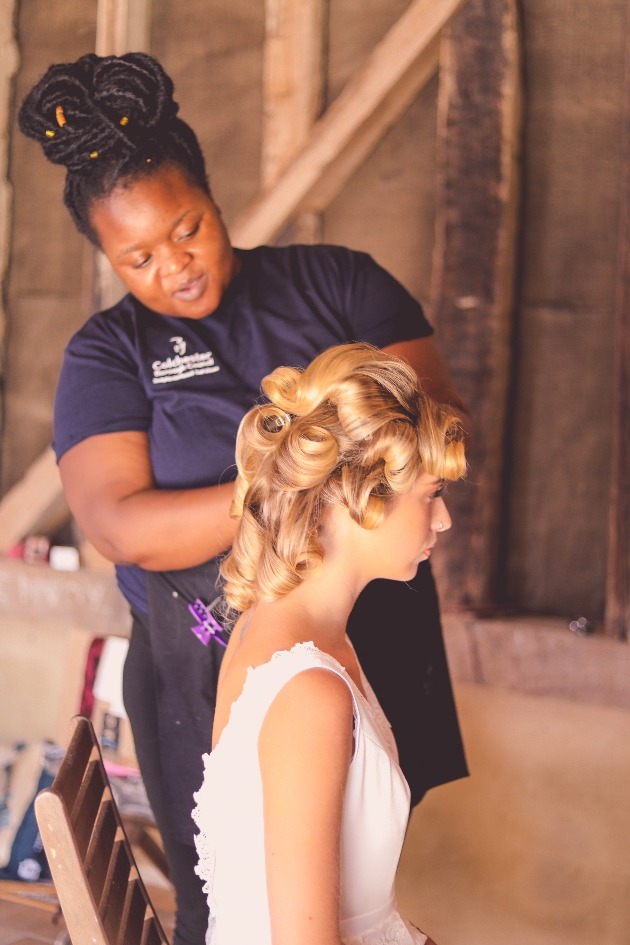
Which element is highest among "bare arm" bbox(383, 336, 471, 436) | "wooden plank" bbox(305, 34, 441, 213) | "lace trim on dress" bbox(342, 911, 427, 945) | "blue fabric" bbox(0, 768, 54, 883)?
"wooden plank" bbox(305, 34, 441, 213)

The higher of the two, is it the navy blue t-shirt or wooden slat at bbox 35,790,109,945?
the navy blue t-shirt

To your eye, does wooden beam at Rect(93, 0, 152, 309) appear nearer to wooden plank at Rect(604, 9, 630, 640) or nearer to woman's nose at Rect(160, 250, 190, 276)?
wooden plank at Rect(604, 9, 630, 640)

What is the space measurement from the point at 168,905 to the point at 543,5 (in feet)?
8.38

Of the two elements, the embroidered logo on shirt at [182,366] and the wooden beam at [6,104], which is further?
the wooden beam at [6,104]

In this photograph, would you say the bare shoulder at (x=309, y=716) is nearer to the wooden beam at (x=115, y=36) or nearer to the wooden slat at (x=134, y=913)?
the wooden slat at (x=134, y=913)

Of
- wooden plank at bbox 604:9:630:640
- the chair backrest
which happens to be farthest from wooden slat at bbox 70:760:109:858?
wooden plank at bbox 604:9:630:640

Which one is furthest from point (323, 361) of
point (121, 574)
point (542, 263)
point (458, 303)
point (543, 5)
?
point (543, 5)

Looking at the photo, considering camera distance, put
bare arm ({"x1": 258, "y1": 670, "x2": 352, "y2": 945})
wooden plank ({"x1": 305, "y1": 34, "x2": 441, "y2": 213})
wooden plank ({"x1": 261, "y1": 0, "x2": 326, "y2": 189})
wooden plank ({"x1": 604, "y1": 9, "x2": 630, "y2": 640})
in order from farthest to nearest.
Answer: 1. wooden plank ({"x1": 261, "y1": 0, "x2": 326, "y2": 189})
2. wooden plank ({"x1": 305, "y1": 34, "x2": 441, "y2": 213})
3. wooden plank ({"x1": 604, "y1": 9, "x2": 630, "y2": 640})
4. bare arm ({"x1": 258, "y1": 670, "x2": 352, "y2": 945})

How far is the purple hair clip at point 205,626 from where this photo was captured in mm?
1595

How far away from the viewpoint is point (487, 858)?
2.75 metres

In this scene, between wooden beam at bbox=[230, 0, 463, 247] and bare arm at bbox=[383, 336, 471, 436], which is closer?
bare arm at bbox=[383, 336, 471, 436]

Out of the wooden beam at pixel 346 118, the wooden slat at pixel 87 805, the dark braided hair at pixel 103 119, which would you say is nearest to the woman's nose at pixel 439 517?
the wooden slat at pixel 87 805

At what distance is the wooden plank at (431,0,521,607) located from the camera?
261cm

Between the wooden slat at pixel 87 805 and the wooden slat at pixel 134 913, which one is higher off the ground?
the wooden slat at pixel 87 805
